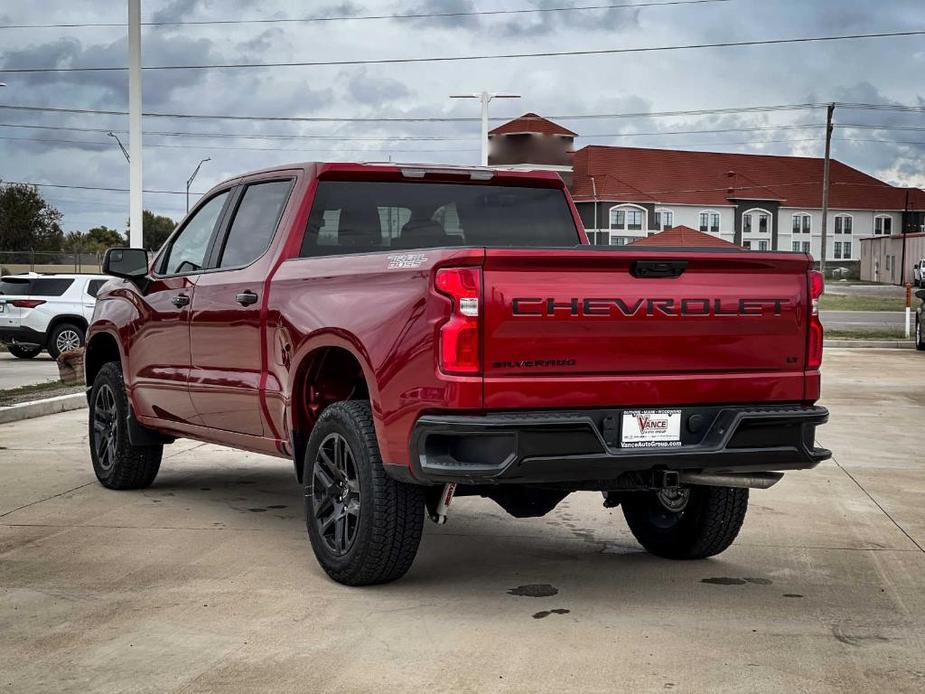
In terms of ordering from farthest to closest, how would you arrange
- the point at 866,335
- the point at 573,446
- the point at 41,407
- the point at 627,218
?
the point at 627,218 → the point at 866,335 → the point at 41,407 → the point at 573,446

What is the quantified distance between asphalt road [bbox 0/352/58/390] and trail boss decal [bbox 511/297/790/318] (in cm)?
1415

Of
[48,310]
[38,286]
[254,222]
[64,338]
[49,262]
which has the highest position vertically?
[254,222]

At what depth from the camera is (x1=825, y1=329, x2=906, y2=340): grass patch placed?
99.0ft

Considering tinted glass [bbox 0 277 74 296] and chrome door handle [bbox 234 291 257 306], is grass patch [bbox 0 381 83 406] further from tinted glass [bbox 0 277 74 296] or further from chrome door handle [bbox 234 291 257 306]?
chrome door handle [bbox 234 291 257 306]

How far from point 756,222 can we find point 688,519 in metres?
117

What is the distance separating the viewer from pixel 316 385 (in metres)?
6.71

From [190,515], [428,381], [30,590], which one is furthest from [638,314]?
[190,515]

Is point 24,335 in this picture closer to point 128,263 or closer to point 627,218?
point 128,263

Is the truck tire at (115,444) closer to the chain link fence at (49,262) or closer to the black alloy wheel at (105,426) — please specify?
the black alloy wheel at (105,426)

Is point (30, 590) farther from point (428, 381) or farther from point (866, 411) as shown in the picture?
point (866, 411)

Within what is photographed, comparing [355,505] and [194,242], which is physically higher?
[194,242]

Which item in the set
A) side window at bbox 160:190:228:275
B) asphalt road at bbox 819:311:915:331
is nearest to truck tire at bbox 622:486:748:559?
side window at bbox 160:190:228:275

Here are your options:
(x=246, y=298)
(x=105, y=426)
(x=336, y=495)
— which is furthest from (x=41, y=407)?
(x=336, y=495)

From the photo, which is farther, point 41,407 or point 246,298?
point 41,407
